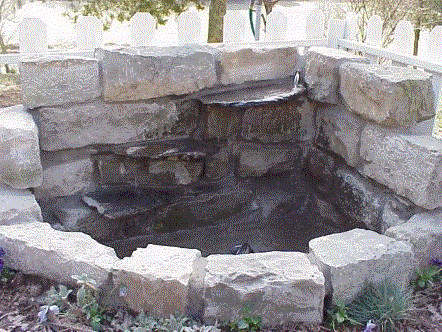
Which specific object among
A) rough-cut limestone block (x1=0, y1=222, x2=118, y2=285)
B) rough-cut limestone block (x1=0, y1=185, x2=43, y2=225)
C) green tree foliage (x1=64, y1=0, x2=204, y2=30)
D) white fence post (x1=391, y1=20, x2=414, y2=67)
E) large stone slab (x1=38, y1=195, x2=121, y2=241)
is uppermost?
green tree foliage (x1=64, y1=0, x2=204, y2=30)

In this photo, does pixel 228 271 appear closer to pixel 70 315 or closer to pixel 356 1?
pixel 70 315

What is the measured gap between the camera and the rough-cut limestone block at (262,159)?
3.53m

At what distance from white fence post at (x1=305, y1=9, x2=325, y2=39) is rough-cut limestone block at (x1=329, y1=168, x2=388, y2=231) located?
142 cm

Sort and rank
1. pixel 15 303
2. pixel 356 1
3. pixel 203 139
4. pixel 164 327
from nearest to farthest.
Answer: pixel 164 327 → pixel 15 303 → pixel 203 139 → pixel 356 1

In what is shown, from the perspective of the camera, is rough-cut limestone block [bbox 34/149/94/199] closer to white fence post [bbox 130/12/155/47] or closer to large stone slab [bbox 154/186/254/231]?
large stone slab [bbox 154/186/254/231]

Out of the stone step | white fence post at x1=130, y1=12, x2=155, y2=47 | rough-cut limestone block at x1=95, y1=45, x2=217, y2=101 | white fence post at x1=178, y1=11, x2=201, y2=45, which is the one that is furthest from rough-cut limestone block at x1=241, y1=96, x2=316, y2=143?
the stone step

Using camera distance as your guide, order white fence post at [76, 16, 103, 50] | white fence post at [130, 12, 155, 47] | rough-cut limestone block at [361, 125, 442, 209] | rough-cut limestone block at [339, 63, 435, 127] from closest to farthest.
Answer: rough-cut limestone block at [361, 125, 442, 209] < rough-cut limestone block at [339, 63, 435, 127] < white fence post at [76, 16, 103, 50] < white fence post at [130, 12, 155, 47]

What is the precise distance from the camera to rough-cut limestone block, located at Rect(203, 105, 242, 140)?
3359 millimetres

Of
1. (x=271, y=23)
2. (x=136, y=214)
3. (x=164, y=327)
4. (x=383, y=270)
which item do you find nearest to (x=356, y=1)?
(x=271, y=23)

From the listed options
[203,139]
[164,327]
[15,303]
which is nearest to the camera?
[164,327]

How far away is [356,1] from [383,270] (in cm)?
568

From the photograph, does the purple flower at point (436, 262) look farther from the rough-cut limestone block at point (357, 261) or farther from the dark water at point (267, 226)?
the dark water at point (267, 226)

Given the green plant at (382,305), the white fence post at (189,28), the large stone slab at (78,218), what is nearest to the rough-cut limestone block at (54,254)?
the large stone slab at (78,218)

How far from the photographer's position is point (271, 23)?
4.03 m
